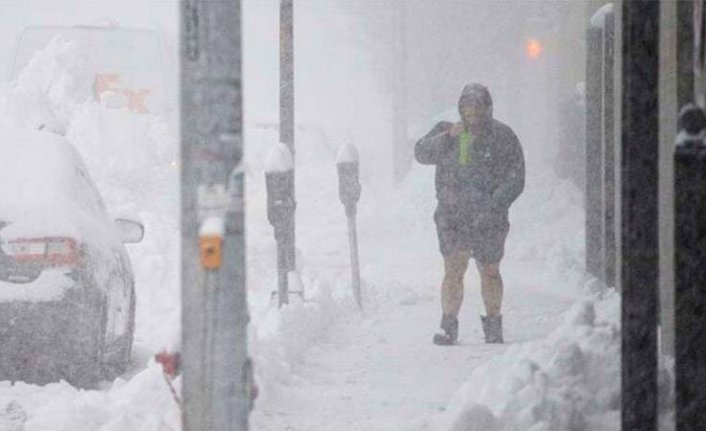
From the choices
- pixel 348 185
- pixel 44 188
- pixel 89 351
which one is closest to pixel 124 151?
pixel 348 185

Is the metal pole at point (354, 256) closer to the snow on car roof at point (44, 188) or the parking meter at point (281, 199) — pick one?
the parking meter at point (281, 199)

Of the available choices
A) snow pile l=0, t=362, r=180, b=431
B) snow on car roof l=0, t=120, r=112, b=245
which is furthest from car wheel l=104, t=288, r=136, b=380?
snow pile l=0, t=362, r=180, b=431

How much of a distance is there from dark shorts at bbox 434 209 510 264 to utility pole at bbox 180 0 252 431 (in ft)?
18.1

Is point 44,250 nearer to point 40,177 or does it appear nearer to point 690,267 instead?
point 40,177

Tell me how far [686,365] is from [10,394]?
12.3ft

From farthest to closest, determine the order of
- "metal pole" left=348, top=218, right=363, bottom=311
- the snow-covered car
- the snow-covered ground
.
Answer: "metal pole" left=348, top=218, right=363, bottom=311
the snow-covered car
the snow-covered ground

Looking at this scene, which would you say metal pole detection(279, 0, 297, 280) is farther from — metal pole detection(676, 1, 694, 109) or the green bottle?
metal pole detection(676, 1, 694, 109)

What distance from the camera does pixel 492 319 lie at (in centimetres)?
979

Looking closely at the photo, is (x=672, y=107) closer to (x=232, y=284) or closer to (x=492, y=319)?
(x=492, y=319)

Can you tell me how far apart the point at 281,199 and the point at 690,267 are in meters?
6.41

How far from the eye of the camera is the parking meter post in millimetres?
4703

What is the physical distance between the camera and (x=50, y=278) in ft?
24.5

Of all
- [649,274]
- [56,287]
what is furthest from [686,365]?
[56,287]

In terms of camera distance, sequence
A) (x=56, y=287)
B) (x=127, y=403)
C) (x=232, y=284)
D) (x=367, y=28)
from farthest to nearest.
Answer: (x=367, y=28), (x=56, y=287), (x=127, y=403), (x=232, y=284)
